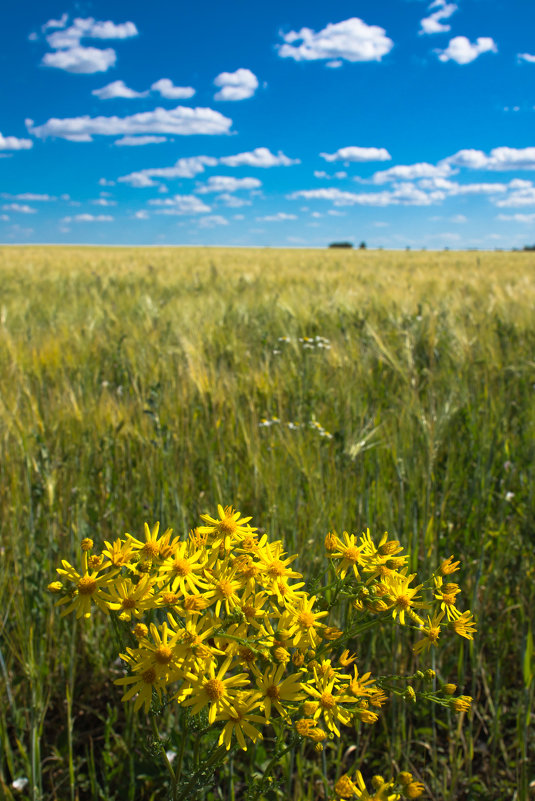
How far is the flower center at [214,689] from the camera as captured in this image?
Answer: 0.62 meters

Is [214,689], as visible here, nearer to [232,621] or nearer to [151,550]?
[232,621]

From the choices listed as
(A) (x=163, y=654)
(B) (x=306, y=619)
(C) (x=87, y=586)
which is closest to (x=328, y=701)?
(B) (x=306, y=619)

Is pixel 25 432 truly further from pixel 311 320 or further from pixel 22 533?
pixel 311 320

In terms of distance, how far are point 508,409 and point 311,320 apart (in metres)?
2.06

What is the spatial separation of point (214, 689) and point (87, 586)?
0.21 m

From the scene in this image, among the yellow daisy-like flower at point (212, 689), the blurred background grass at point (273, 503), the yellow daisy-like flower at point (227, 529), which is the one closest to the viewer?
the yellow daisy-like flower at point (212, 689)

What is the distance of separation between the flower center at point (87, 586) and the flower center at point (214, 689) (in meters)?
0.20

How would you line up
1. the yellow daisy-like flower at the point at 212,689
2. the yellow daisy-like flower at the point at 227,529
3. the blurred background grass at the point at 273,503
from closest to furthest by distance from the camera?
the yellow daisy-like flower at the point at 212,689
the yellow daisy-like flower at the point at 227,529
the blurred background grass at the point at 273,503

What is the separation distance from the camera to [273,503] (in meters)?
1.61

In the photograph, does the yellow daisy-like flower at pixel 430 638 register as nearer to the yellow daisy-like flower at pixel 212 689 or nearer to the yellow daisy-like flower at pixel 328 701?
the yellow daisy-like flower at pixel 328 701

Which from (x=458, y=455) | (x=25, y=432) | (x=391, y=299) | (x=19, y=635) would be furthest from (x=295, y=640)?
(x=391, y=299)

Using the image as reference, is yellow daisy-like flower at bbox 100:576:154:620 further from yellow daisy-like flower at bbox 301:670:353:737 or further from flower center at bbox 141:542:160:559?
yellow daisy-like flower at bbox 301:670:353:737

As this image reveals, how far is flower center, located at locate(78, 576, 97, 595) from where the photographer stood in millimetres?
694

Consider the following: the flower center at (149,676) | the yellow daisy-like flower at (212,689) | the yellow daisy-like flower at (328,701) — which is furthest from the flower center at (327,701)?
the flower center at (149,676)
